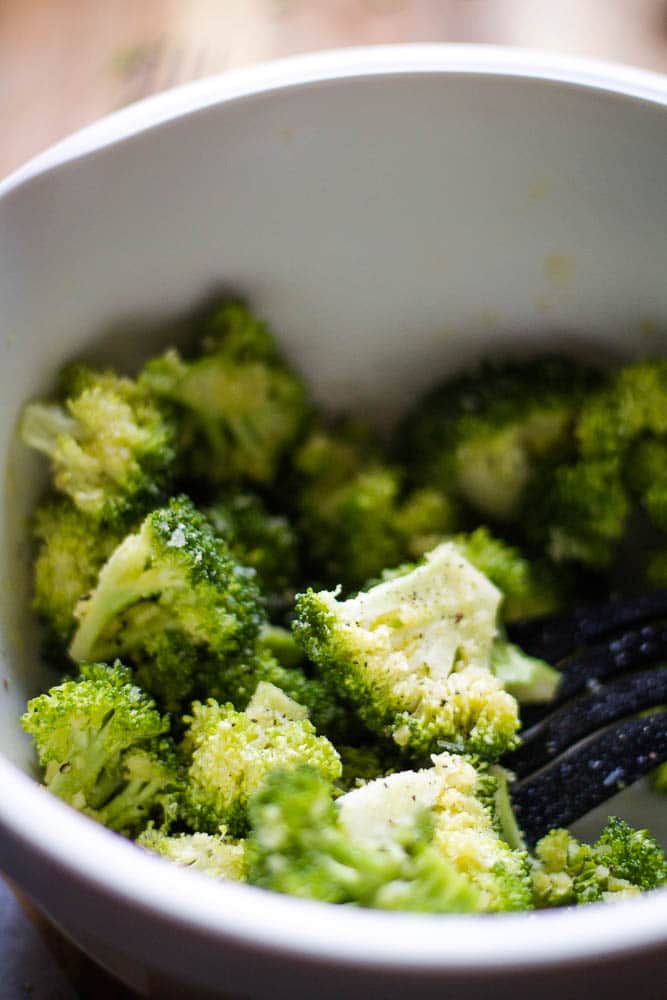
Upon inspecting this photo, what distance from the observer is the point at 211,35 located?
5.93 ft

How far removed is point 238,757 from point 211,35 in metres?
1.37

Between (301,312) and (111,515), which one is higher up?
(301,312)

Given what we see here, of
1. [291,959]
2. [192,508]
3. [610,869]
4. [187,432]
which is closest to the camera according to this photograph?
[291,959]

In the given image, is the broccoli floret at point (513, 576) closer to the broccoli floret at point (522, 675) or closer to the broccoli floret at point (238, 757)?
the broccoli floret at point (522, 675)

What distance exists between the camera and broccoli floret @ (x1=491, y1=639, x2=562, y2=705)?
3.78 feet

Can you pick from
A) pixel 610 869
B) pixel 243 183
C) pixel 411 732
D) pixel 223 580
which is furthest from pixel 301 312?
pixel 610 869

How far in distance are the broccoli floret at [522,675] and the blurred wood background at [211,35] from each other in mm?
1123

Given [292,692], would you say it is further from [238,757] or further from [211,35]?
[211,35]

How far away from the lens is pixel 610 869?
1.02 metres

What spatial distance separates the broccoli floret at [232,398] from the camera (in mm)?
1298

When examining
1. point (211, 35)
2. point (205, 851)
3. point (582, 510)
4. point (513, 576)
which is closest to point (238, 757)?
point (205, 851)

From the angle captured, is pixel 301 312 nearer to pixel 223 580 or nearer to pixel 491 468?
pixel 491 468

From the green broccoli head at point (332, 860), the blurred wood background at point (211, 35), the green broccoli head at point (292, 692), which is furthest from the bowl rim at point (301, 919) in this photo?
the blurred wood background at point (211, 35)

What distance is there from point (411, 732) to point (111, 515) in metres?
0.43
